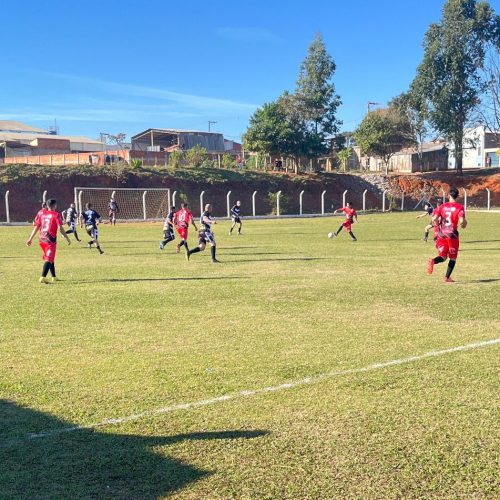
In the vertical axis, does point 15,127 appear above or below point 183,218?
above

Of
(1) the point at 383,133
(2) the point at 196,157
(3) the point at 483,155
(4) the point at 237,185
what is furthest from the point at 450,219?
(3) the point at 483,155

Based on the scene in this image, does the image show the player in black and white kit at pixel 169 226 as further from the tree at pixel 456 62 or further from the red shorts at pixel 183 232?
the tree at pixel 456 62

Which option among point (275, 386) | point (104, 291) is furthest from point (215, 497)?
point (104, 291)

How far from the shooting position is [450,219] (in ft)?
43.2

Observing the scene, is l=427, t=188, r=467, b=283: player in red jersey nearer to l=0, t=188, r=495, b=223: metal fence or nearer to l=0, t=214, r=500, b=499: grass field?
l=0, t=214, r=500, b=499: grass field

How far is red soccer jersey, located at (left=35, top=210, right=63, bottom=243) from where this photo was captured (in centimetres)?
1358

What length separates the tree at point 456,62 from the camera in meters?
59.0

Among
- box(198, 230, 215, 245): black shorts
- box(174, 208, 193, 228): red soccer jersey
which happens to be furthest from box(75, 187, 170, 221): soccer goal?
box(198, 230, 215, 245): black shorts

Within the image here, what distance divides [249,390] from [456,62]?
60075 mm

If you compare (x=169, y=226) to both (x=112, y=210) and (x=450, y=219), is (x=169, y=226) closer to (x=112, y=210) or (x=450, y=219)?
(x=450, y=219)

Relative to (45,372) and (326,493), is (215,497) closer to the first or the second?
(326,493)

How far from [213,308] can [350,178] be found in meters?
54.2

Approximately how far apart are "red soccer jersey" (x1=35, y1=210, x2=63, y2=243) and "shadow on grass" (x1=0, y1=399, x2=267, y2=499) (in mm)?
8843

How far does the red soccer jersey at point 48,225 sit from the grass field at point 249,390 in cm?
133
